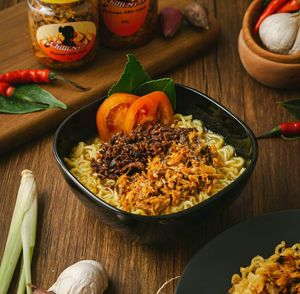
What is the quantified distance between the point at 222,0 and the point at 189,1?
0.30 meters

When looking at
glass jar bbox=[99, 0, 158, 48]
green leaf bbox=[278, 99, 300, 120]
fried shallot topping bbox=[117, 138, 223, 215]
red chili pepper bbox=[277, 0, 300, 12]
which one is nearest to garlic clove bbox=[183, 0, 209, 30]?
glass jar bbox=[99, 0, 158, 48]

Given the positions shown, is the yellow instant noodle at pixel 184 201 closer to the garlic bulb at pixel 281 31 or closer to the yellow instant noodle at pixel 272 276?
the yellow instant noodle at pixel 272 276

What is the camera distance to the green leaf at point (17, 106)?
2973 mm

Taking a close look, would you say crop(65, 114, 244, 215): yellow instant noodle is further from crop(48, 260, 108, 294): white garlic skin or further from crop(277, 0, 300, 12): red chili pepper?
crop(277, 0, 300, 12): red chili pepper

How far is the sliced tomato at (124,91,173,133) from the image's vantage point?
2.57m

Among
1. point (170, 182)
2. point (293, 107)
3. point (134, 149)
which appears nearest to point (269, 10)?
point (293, 107)

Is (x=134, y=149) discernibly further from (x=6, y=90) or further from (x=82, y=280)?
(x=6, y=90)

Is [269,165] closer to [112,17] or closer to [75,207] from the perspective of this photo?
[75,207]

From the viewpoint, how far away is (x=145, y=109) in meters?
2.58

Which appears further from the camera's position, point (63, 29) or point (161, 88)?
point (63, 29)

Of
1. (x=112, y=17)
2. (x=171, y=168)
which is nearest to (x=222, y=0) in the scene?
(x=112, y=17)

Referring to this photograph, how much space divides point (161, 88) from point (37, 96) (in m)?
0.69

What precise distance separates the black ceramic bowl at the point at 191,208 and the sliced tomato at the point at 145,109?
0.38 feet

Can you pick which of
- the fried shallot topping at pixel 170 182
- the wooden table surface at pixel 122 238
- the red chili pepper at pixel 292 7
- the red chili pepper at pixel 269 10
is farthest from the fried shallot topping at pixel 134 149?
the red chili pepper at pixel 292 7
